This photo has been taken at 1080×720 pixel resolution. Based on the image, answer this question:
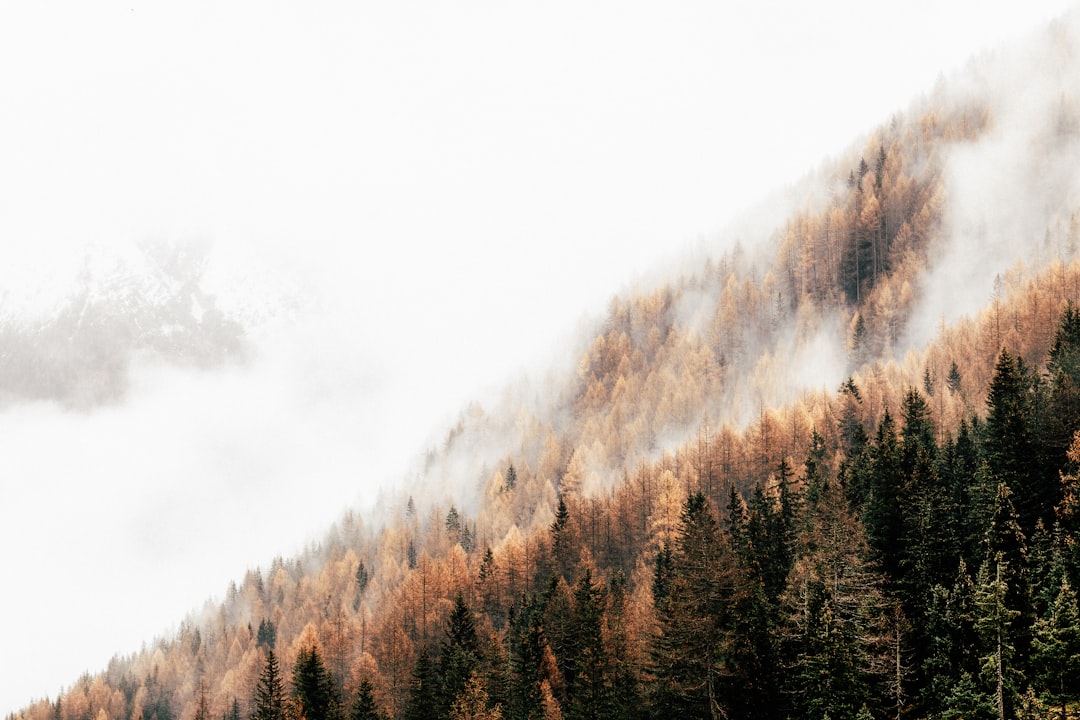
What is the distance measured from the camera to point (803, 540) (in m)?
54.5

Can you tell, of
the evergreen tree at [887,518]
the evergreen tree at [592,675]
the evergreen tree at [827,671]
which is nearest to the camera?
the evergreen tree at [827,671]

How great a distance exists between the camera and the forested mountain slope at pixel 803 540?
41.8 meters

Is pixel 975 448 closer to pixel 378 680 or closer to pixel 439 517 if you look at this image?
pixel 378 680

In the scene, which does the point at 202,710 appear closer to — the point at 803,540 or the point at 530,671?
the point at 530,671

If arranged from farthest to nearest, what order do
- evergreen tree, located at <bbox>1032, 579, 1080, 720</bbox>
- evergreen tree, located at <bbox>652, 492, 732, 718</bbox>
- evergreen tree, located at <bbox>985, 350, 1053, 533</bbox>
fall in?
1. evergreen tree, located at <bbox>985, 350, 1053, 533</bbox>
2. evergreen tree, located at <bbox>652, 492, 732, 718</bbox>
3. evergreen tree, located at <bbox>1032, 579, 1080, 720</bbox>

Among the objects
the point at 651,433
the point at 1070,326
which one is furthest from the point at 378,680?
the point at 651,433

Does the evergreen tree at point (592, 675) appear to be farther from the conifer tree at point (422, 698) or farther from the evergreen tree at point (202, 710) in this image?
the evergreen tree at point (202, 710)

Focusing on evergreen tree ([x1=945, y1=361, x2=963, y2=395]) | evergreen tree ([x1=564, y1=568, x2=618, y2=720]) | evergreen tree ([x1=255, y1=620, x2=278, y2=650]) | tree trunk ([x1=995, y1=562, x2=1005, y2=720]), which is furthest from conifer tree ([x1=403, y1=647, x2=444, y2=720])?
evergreen tree ([x1=255, y1=620, x2=278, y2=650])

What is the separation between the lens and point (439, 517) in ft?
561

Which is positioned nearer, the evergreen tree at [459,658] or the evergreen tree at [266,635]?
the evergreen tree at [459,658]

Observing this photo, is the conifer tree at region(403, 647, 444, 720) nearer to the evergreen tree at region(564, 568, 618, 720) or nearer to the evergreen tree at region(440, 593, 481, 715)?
the evergreen tree at region(440, 593, 481, 715)

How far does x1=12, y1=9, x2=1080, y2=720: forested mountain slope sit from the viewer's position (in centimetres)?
4178

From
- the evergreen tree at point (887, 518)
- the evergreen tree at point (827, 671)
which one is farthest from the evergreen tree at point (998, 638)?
the evergreen tree at point (887, 518)

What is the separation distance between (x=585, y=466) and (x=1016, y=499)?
121 metres
